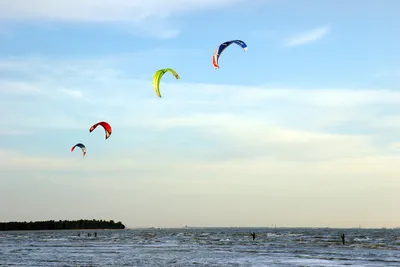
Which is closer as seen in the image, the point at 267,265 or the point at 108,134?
the point at 267,265

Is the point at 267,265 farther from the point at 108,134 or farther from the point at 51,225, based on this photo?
the point at 51,225

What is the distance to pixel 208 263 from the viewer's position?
37.6m

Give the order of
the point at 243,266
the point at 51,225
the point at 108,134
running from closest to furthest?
the point at 243,266 → the point at 108,134 → the point at 51,225

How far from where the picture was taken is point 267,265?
36656mm

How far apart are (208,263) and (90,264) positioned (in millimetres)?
7521

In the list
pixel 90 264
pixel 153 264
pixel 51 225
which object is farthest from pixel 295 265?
pixel 51 225

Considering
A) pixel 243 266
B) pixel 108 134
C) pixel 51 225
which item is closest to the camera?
pixel 243 266

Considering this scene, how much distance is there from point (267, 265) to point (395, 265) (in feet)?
27.7

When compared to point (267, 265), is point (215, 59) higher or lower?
higher

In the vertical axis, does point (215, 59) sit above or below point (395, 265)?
above

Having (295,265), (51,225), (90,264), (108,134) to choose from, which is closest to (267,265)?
(295,265)

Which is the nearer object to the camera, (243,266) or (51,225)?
(243,266)

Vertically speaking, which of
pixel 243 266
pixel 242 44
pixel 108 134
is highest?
pixel 242 44

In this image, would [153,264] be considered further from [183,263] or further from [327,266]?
[327,266]
